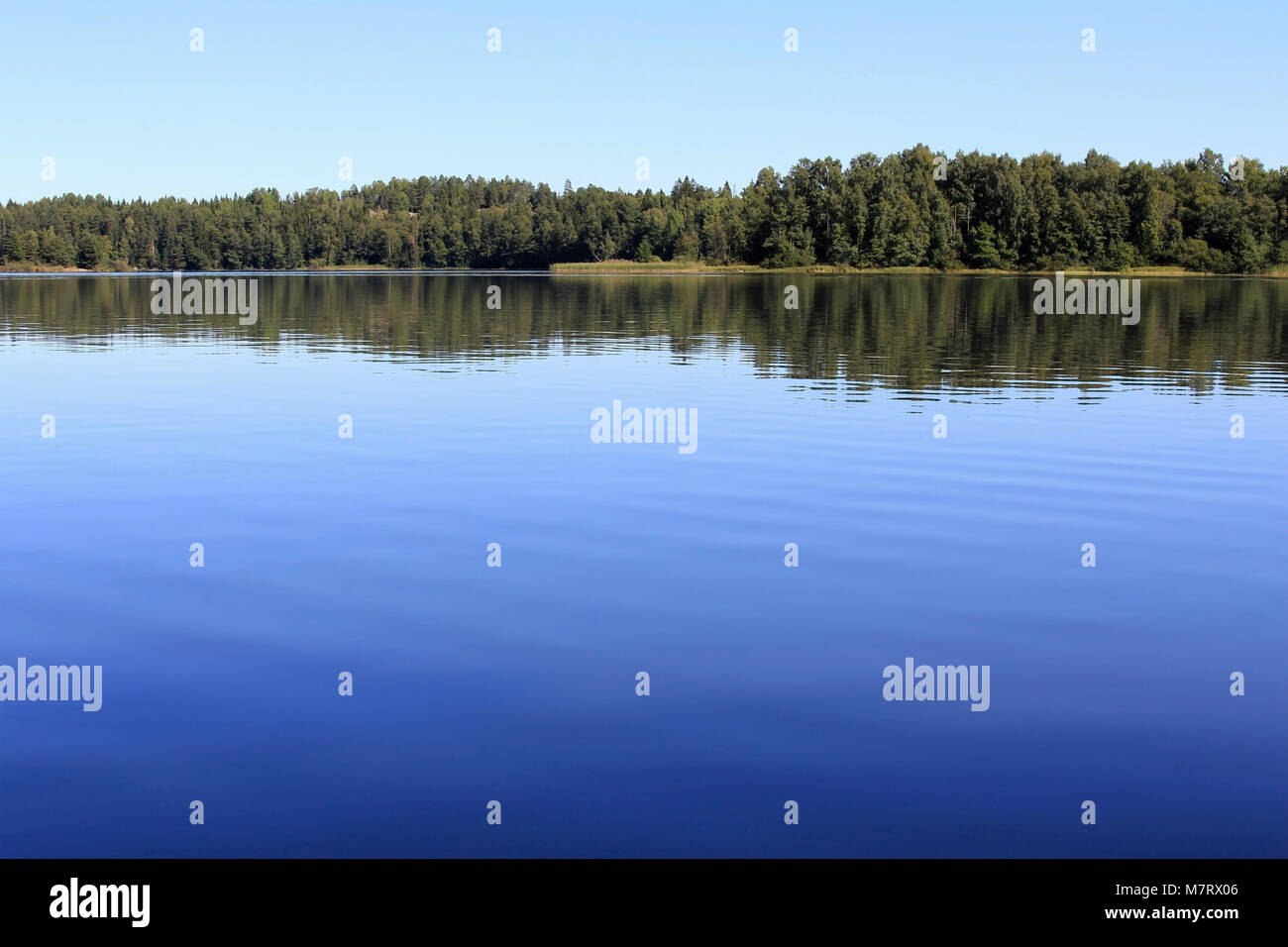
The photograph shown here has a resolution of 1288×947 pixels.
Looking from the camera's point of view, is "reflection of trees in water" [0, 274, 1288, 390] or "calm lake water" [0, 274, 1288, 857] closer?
"calm lake water" [0, 274, 1288, 857]

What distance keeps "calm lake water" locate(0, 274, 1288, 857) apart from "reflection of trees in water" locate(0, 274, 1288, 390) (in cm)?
1300

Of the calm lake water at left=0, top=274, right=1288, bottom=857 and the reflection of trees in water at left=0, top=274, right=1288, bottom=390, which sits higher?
the reflection of trees in water at left=0, top=274, right=1288, bottom=390

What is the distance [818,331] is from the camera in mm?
72562

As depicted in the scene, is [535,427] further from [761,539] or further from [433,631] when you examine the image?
[433,631]

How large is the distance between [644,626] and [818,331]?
58.5m

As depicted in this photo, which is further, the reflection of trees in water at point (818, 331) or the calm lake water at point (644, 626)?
the reflection of trees in water at point (818, 331)

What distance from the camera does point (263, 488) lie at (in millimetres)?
24719

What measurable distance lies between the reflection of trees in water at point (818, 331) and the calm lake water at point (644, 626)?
1300 cm

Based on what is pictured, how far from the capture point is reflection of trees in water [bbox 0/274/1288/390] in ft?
165

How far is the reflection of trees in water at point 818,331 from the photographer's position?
50.2 metres

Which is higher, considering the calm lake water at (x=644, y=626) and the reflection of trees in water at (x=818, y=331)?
the reflection of trees in water at (x=818, y=331)

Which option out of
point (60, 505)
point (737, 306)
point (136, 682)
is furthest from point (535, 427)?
point (737, 306)

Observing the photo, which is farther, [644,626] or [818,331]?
[818,331]

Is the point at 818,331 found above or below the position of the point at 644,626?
above
